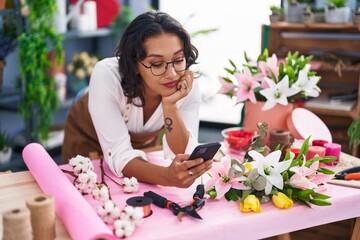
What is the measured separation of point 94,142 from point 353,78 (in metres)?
1.67

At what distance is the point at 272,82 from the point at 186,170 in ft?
2.01

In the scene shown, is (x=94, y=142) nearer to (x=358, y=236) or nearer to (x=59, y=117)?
(x=358, y=236)

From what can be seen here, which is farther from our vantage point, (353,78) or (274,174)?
(353,78)

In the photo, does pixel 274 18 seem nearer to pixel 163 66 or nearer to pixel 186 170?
pixel 163 66

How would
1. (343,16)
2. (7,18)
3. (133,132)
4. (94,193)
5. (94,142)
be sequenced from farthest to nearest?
(7,18) → (343,16) → (94,142) → (133,132) → (94,193)

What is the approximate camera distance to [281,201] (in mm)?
1398

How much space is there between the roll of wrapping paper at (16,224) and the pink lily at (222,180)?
0.56 meters

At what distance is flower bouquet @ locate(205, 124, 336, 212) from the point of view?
1.41 meters

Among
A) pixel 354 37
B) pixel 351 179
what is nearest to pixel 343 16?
pixel 354 37

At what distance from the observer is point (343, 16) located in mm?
2879

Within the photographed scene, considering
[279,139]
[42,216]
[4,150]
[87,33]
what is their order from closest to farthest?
1. [42,216]
2. [279,139]
3. [4,150]
4. [87,33]

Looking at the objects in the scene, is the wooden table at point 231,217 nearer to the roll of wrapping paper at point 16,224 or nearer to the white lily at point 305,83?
the roll of wrapping paper at point 16,224

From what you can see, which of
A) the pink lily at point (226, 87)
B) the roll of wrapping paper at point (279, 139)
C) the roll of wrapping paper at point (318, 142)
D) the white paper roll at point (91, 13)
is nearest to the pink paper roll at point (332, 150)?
the roll of wrapping paper at point (318, 142)

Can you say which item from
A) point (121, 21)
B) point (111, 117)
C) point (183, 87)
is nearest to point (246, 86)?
point (183, 87)
